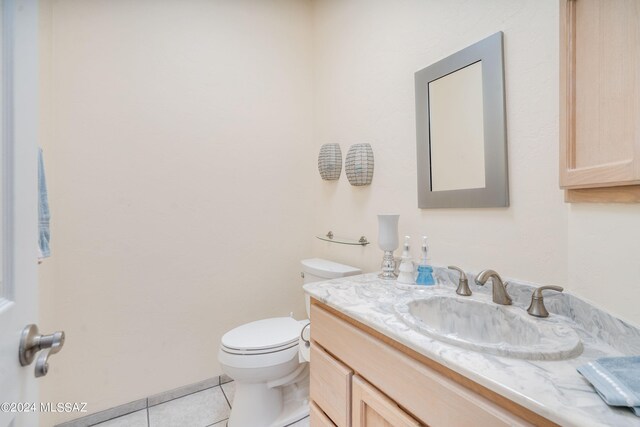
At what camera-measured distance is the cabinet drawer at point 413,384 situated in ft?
1.75

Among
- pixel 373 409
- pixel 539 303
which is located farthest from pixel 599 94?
pixel 373 409

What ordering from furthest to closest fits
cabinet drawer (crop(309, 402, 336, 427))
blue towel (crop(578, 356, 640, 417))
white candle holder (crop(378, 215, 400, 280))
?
white candle holder (crop(378, 215, 400, 280))
cabinet drawer (crop(309, 402, 336, 427))
blue towel (crop(578, 356, 640, 417))

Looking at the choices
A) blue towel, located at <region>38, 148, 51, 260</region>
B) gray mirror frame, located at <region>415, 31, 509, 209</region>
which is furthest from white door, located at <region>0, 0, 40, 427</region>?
gray mirror frame, located at <region>415, 31, 509, 209</region>

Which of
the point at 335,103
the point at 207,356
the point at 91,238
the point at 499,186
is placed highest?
the point at 335,103

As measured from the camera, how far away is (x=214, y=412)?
153cm

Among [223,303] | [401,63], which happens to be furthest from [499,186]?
[223,303]

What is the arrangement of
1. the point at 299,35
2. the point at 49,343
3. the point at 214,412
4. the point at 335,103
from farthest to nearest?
the point at 299,35, the point at 335,103, the point at 214,412, the point at 49,343

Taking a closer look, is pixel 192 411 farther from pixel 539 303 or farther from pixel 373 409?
pixel 539 303

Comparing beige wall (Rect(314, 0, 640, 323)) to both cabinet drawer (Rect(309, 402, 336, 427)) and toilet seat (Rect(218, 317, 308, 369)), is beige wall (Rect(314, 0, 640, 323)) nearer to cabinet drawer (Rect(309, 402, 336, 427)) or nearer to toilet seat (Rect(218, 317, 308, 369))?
toilet seat (Rect(218, 317, 308, 369))

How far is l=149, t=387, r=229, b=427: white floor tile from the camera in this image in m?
1.46

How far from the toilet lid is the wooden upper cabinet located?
1.28m

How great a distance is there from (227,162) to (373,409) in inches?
59.6

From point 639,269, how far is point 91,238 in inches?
80.8

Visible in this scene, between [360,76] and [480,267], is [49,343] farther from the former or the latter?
[360,76]
